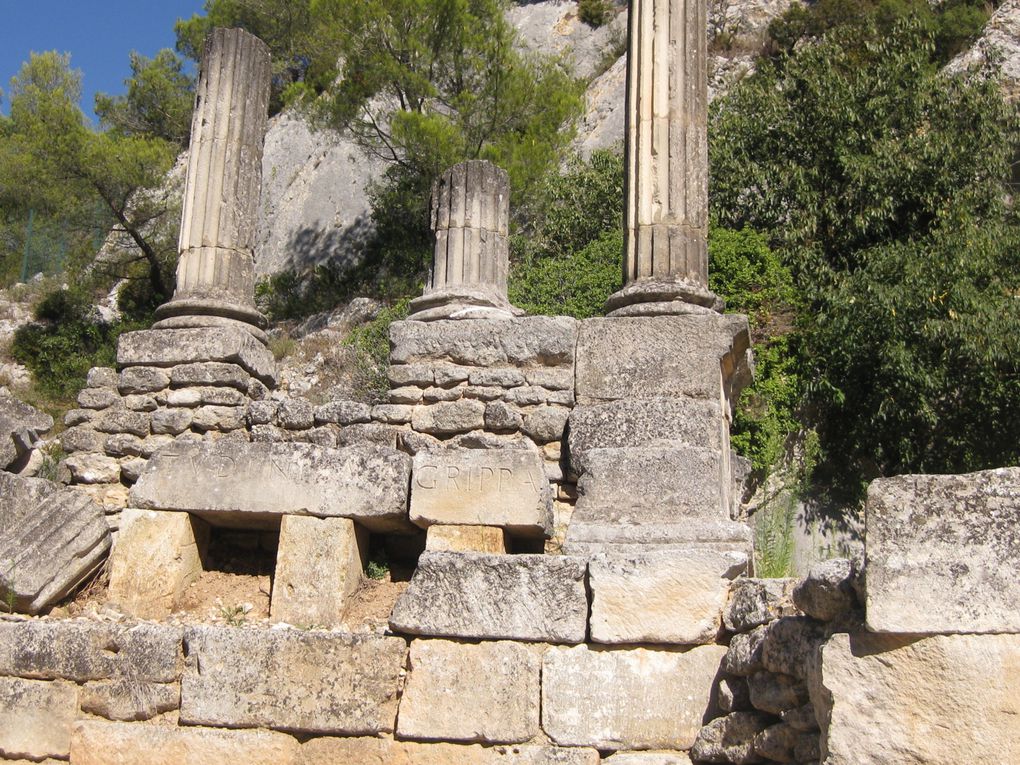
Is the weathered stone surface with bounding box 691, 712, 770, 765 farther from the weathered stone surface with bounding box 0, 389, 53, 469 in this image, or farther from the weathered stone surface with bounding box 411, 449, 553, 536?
the weathered stone surface with bounding box 0, 389, 53, 469

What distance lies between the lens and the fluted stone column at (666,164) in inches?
277

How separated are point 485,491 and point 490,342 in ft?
4.23

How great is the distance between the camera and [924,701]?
3.67 m

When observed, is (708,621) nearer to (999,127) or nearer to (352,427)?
(352,427)

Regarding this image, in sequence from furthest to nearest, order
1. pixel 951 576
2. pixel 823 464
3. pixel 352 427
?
pixel 823 464 < pixel 352 427 < pixel 951 576

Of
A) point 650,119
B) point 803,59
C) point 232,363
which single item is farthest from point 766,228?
point 232,363

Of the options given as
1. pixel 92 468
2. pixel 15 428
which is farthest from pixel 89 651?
pixel 15 428

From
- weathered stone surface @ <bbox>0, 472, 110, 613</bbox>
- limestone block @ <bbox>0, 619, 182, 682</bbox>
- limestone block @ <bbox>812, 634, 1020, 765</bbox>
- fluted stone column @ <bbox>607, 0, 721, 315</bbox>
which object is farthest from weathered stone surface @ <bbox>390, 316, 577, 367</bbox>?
limestone block @ <bbox>812, 634, 1020, 765</bbox>

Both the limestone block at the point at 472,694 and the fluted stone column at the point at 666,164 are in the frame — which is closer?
the limestone block at the point at 472,694

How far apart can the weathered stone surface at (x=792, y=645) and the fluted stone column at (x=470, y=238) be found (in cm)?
397

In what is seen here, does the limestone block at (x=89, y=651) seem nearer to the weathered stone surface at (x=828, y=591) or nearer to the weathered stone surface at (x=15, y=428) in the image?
the weathered stone surface at (x=15, y=428)

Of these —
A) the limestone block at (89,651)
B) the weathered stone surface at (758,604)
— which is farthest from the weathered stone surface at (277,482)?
the weathered stone surface at (758,604)

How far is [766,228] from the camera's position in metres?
14.5

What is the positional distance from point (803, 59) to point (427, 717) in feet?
44.7
